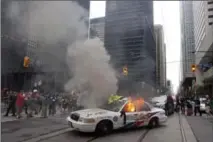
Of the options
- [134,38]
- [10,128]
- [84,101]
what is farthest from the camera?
[134,38]

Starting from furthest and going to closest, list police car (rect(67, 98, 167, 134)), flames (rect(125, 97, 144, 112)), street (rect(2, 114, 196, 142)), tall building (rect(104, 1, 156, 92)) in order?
tall building (rect(104, 1, 156, 92)) < flames (rect(125, 97, 144, 112)) < police car (rect(67, 98, 167, 134)) < street (rect(2, 114, 196, 142))

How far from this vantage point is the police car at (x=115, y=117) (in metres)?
8.50

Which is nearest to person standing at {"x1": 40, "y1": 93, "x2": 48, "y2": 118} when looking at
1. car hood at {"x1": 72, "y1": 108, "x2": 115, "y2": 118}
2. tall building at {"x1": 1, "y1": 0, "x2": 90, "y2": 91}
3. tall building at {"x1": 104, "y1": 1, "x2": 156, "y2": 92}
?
tall building at {"x1": 1, "y1": 0, "x2": 90, "y2": 91}

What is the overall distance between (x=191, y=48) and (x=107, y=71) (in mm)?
31311

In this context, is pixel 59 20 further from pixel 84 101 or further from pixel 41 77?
pixel 41 77

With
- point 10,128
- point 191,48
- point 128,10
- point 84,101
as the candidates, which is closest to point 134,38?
point 128,10

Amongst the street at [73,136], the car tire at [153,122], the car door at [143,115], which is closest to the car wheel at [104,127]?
the street at [73,136]

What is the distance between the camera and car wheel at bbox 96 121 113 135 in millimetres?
8720

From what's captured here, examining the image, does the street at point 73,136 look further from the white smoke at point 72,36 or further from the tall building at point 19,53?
the tall building at point 19,53

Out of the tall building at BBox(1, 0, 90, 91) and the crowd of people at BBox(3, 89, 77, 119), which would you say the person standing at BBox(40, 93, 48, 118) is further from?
the tall building at BBox(1, 0, 90, 91)

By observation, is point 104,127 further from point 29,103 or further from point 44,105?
point 29,103

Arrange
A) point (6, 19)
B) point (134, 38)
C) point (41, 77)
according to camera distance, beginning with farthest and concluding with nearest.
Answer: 1. point (41, 77)
2. point (134, 38)
3. point (6, 19)

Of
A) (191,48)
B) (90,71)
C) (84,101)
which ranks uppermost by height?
(191,48)

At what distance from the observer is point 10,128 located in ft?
31.5
